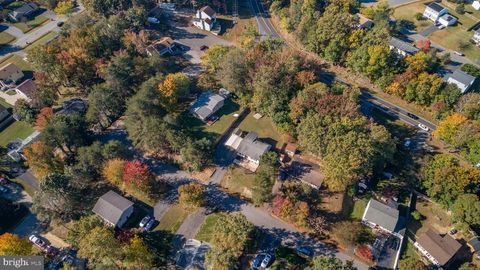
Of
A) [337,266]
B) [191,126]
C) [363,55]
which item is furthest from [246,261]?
[363,55]

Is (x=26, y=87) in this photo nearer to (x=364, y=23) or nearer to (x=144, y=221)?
(x=144, y=221)

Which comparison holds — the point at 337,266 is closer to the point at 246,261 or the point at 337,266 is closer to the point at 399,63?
the point at 246,261

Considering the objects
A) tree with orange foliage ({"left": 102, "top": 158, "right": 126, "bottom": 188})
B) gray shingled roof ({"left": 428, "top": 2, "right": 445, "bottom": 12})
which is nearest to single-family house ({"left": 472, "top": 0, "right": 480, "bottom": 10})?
gray shingled roof ({"left": 428, "top": 2, "right": 445, "bottom": 12})

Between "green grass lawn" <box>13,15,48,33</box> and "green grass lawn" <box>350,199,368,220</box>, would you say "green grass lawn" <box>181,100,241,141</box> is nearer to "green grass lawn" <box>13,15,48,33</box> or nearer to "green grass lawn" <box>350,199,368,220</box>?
"green grass lawn" <box>350,199,368,220</box>

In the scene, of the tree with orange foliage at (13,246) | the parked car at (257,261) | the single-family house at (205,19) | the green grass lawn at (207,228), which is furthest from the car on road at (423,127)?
the tree with orange foliage at (13,246)

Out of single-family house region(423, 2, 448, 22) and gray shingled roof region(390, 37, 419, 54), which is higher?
single-family house region(423, 2, 448, 22)

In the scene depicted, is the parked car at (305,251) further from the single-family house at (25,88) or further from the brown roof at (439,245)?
the single-family house at (25,88)

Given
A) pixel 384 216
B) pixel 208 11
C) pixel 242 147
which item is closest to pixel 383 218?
pixel 384 216

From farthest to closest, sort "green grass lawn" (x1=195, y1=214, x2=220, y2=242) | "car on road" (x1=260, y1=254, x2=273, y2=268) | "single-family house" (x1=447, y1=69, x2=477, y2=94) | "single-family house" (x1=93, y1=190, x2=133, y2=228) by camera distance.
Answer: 1. "single-family house" (x1=447, y1=69, x2=477, y2=94)
2. "single-family house" (x1=93, y1=190, x2=133, y2=228)
3. "green grass lawn" (x1=195, y1=214, x2=220, y2=242)
4. "car on road" (x1=260, y1=254, x2=273, y2=268)
